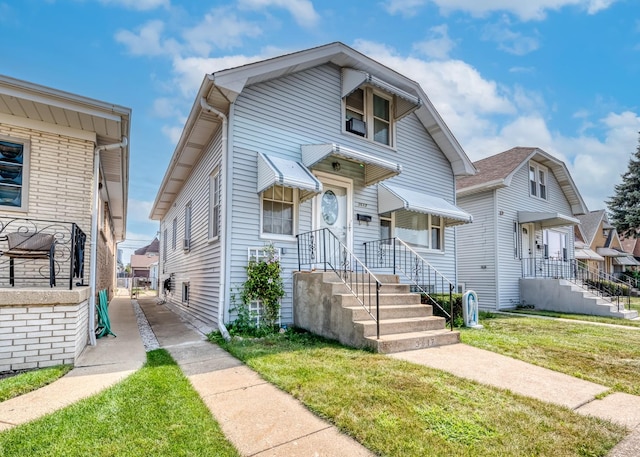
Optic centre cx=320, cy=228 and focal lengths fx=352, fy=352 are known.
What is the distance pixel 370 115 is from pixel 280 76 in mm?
2888

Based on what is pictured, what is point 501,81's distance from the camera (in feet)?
45.0

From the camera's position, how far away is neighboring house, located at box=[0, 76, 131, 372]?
15.3 ft

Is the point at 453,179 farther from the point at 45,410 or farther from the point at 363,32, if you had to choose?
the point at 45,410

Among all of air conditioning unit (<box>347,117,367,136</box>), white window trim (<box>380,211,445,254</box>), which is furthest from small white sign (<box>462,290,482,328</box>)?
air conditioning unit (<box>347,117,367,136</box>)

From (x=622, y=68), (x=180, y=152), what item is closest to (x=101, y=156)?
(x=180, y=152)

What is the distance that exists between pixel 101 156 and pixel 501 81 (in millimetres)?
13908

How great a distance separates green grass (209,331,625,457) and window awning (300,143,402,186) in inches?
173

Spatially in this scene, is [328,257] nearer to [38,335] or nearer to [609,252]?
[38,335]

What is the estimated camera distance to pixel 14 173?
5.77 meters

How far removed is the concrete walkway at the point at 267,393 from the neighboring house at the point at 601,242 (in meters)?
26.5

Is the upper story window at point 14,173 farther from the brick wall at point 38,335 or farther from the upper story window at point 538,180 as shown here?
the upper story window at point 538,180

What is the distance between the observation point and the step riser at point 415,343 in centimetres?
527

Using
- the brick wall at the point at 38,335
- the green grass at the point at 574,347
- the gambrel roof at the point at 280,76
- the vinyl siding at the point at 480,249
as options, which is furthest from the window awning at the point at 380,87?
the brick wall at the point at 38,335

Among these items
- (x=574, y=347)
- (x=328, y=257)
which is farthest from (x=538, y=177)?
(x=328, y=257)
